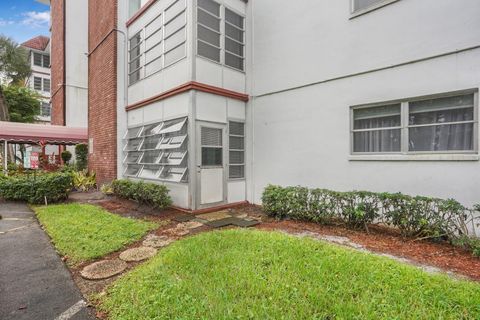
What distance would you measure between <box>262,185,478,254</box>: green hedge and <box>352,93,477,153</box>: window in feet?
4.45

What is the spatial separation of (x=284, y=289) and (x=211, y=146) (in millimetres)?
5411

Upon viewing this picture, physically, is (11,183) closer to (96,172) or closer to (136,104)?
(96,172)

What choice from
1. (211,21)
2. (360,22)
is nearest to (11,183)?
(211,21)

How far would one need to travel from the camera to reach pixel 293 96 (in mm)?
7805

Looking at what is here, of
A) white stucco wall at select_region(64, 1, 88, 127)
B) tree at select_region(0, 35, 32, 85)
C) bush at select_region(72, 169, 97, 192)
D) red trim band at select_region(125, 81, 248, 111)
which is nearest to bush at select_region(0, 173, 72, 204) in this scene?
bush at select_region(72, 169, 97, 192)

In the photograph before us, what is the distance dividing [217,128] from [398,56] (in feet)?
16.4

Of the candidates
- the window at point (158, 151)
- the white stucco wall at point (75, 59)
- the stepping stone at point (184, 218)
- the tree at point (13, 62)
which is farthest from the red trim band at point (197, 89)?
the tree at point (13, 62)

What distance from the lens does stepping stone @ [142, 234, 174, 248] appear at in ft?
16.1

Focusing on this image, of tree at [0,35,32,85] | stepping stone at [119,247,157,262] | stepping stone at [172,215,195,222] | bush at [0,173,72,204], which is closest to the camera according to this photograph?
stepping stone at [119,247,157,262]

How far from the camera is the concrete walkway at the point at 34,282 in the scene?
9.49 ft

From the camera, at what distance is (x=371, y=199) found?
17.9 ft

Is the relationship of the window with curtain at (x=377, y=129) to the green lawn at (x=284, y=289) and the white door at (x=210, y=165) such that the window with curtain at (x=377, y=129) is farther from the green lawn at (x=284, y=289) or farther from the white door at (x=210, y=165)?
the white door at (x=210, y=165)

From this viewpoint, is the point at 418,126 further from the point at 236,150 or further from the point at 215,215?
the point at 215,215

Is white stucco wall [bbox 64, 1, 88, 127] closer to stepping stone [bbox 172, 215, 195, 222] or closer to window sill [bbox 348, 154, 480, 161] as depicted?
stepping stone [bbox 172, 215, 195, 222]
